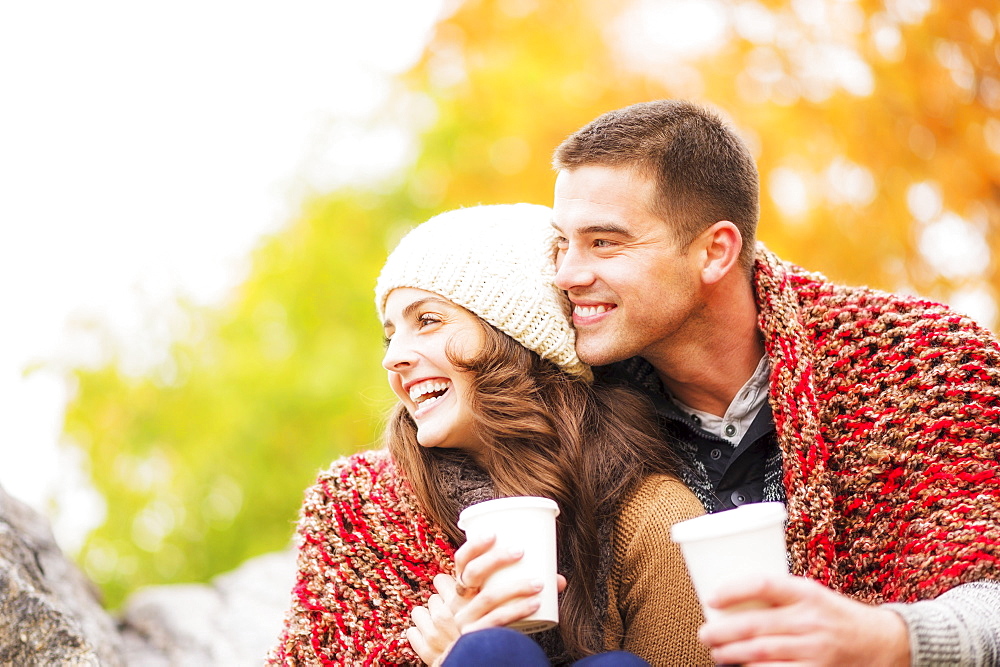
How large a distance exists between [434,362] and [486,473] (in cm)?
36

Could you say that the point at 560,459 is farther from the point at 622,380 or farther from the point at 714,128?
the point at 714,128

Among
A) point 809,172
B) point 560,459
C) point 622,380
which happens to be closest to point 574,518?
point 560,459

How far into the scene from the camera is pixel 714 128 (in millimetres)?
2865

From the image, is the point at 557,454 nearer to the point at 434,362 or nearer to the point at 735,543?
the point at 434,362

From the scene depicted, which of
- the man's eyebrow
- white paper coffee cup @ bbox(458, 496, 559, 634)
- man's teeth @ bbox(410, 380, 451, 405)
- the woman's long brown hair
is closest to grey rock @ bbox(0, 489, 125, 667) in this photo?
the woman's long brown hair

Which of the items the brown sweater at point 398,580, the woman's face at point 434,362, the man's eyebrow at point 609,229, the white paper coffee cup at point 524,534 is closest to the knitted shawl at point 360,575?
the brown sweater at point 398,580

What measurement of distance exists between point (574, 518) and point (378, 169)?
4379mm

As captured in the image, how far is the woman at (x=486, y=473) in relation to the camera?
2531 mm

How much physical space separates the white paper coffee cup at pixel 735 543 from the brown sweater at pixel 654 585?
2.00 ft

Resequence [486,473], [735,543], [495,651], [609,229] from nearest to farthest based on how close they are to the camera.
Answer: [735,543] → [495,651] → [609,229] → [486,473]

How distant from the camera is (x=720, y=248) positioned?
9.21 feet

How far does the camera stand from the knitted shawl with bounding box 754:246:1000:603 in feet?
7.78

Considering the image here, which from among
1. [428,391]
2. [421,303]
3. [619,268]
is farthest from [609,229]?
[428,391]

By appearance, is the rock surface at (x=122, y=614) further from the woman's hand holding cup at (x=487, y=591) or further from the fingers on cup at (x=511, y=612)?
the fingers on cup at (x=511, y=612)
